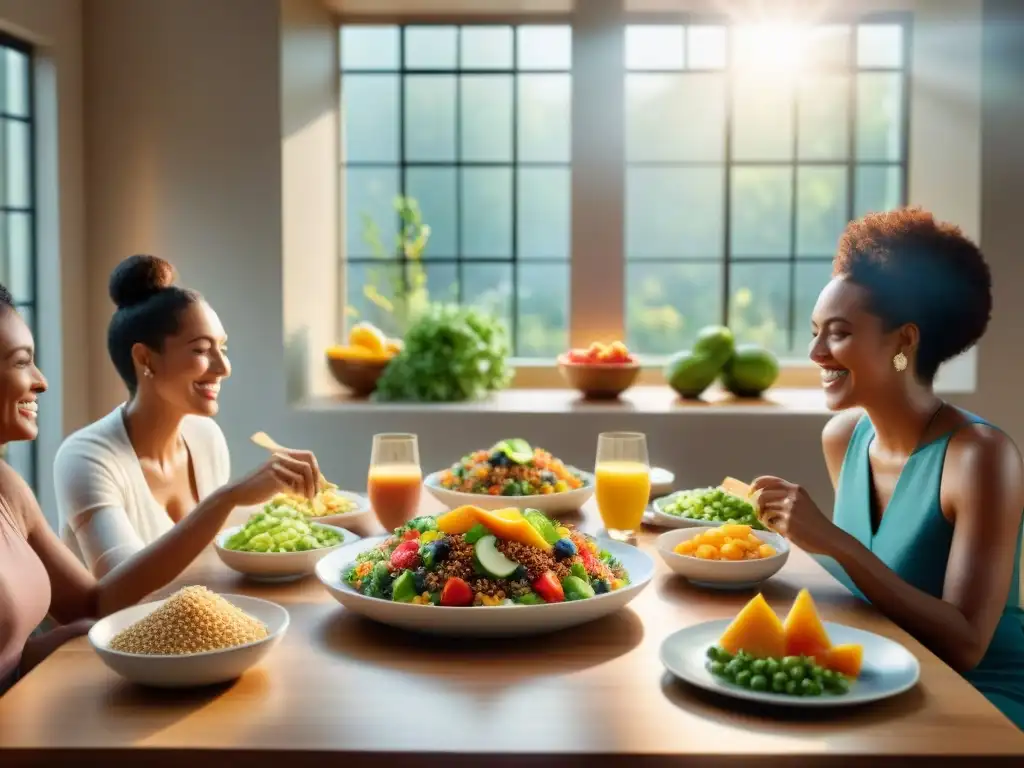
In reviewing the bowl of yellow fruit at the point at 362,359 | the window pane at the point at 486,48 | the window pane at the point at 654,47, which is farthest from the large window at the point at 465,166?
the bowl of yellow fruit at the point at 362,359

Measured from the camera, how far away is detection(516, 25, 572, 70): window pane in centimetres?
430

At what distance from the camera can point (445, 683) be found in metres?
1.35

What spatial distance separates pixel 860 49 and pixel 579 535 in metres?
3.17

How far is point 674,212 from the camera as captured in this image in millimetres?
4352

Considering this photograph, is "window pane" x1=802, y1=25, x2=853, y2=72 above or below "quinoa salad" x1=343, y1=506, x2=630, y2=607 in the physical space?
above

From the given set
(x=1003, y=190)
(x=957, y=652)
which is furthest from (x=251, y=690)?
(x=1003, y=190)

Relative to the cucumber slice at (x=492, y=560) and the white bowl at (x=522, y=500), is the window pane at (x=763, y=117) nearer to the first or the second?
the white bowl at (x=522, y=500)

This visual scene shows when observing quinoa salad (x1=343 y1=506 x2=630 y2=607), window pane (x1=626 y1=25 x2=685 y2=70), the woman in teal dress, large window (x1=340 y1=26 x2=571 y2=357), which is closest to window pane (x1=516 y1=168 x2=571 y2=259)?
large window (x1=340 y1=26 x2=571 y2=357)

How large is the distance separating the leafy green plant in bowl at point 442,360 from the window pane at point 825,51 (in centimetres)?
154

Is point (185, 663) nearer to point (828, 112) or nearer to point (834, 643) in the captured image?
point (834, 643)

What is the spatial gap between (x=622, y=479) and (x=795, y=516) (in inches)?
18.8

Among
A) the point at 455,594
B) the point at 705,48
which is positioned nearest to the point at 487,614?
the point at 455,594

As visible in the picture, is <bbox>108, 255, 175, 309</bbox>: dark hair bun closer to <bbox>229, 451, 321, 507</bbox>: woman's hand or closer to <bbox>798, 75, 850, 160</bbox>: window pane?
<bbox>229, 451, 321, 507</bbox>: woman's hand

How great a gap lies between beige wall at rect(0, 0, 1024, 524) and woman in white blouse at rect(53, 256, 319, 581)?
4.05 feet
